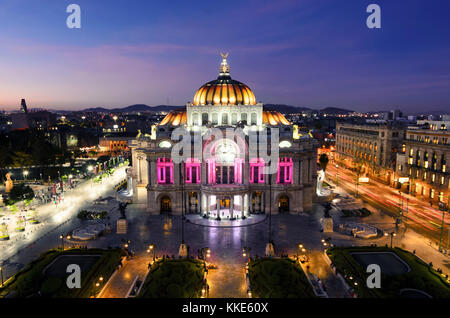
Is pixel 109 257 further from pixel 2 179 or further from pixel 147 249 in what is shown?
pixel 2 179

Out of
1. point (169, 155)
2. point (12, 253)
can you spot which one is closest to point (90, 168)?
point (169, 155)

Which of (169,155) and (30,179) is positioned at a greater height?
(169,155)

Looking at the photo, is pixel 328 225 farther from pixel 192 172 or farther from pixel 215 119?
pixel 215 119

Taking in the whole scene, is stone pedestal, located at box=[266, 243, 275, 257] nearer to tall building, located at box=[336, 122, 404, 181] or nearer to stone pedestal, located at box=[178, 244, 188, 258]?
stone pedestal, located at box=[178, 244, 188, 258]

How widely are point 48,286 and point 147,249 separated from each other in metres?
17.1

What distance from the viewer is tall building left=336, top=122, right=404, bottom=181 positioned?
105 m

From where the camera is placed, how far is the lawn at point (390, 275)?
3812 centimetres

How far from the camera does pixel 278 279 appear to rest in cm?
3928

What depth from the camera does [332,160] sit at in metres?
144

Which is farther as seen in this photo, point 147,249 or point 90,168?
point 90,168

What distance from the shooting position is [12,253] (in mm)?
51188
